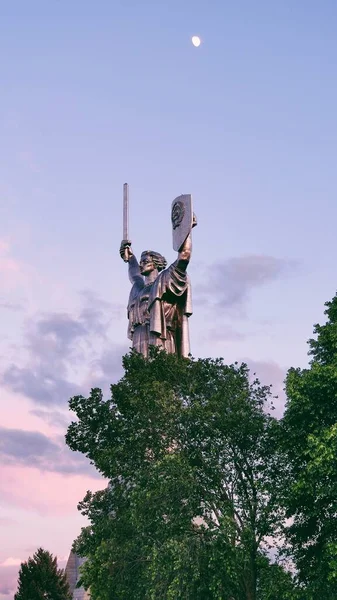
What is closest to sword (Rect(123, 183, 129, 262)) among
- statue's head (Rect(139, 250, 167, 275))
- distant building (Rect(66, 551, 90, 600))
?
statue's head (Rect(139, 250, 167, 275))

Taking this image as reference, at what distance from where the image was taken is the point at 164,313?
42.8 m

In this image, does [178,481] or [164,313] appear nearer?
[178,481]

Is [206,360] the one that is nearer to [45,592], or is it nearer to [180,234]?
[180,234]

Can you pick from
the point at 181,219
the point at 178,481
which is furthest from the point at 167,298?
the point at 178,481

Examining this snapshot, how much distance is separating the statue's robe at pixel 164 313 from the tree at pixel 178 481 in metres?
12.2

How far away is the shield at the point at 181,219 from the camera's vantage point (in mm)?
40312

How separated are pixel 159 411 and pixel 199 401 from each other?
1.81 metres

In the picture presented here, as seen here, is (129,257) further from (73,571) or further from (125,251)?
(73,571)

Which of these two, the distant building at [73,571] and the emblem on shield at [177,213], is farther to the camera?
the distant building at [73,571]

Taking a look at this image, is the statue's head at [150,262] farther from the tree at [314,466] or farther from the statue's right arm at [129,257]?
the tree at [314,466]

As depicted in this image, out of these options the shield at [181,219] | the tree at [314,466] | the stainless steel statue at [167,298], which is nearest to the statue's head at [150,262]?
the stainless steel statue at [167,298]

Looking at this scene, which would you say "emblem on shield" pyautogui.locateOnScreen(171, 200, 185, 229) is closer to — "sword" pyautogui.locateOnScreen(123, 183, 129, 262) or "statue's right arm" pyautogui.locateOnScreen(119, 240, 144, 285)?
"statue's right arm" pyautogui.locateOnScreen(119, 240, 144, 285)

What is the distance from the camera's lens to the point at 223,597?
24891mm

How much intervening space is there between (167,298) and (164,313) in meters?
0.80
